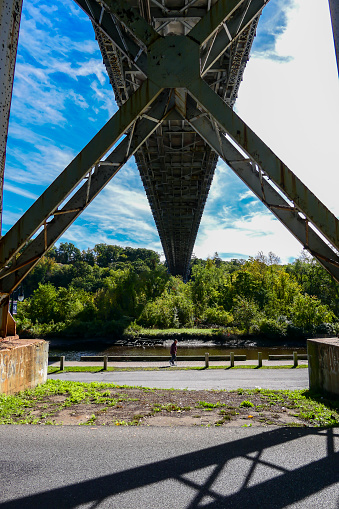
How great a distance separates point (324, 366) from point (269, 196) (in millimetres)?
3247

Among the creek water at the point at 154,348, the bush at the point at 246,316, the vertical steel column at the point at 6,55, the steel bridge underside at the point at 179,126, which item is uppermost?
the steel bridge underside at the point at 179,126

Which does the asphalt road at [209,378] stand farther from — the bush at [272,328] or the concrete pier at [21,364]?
the bush at [272,328]

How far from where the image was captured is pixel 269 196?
5.33 metres

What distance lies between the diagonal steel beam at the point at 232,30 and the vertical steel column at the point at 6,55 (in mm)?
3023

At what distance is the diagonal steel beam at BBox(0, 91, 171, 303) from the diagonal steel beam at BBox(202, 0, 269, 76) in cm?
107

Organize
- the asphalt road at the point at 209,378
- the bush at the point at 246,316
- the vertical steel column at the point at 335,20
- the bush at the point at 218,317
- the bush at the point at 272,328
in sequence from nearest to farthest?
the vertical steel column at the point at 335,20 < the asphalt road at the point at 209,378 < the bush at the point at 272,328 < the bush at the point at 246,316 < the bush at the point at 218,317

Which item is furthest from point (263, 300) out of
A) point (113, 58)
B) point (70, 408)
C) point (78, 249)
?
point (78, 249)

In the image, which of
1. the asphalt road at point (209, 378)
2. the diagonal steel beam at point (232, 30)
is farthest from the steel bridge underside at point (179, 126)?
the asphalt road at point (209, 378)

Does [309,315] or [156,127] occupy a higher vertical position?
[156,127]

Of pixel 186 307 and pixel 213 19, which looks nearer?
pixel 213 19

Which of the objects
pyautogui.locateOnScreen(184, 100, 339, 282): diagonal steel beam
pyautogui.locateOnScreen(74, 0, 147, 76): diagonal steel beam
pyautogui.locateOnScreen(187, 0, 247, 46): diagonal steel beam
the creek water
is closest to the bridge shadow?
pyautogui.locateOnScreen(184, 100, 339, 282): diagonal steel beam

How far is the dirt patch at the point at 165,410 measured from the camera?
4.59 metres

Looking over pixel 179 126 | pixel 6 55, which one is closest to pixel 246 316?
pixel 179 126

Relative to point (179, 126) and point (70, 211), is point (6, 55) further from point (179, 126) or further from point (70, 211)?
point (179, 126)
